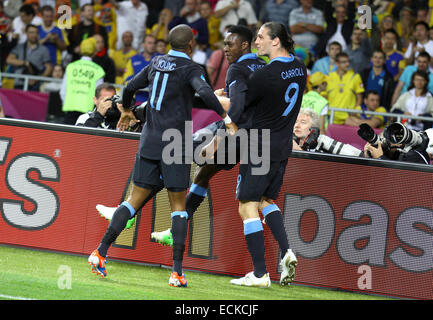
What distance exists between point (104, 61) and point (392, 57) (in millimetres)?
4856

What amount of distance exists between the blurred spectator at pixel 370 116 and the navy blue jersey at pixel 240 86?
223 inches

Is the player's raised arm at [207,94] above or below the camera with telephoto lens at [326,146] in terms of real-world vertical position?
above

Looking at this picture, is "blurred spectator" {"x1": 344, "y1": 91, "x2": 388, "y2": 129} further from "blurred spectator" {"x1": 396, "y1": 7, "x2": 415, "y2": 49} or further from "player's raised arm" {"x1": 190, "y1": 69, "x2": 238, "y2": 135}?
"player's raised arm" {"x1": 190, "y1": 69, "x2": 238, "y2": 135}

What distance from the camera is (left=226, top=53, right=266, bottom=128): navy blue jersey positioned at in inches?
276

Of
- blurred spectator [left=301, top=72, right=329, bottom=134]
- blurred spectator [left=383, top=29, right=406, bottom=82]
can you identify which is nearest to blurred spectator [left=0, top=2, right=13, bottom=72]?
blurred spectator [left=301, top=72, right=329, bottom=134]

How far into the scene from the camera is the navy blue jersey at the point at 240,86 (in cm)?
700

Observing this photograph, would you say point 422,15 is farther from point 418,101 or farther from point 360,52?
point 418,101

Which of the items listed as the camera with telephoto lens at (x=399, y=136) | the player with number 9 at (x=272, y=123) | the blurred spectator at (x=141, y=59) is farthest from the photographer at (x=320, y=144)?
the blurred spectator at (x=141, y=59)

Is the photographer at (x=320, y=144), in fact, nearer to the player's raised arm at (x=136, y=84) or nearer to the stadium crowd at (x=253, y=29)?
the player's raised arm at (x=136, y=84)

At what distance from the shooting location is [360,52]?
14.3 m

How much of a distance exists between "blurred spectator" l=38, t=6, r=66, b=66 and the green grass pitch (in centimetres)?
801

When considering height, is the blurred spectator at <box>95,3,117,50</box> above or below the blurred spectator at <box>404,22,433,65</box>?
below
